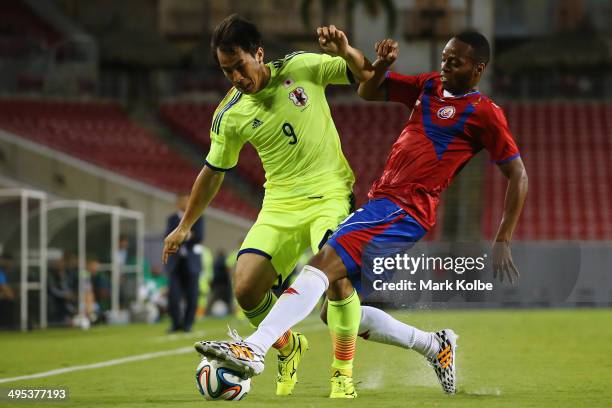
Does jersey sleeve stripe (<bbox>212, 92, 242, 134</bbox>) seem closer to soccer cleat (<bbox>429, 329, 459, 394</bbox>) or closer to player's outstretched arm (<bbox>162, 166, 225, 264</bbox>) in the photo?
player's outstretched arm (<bbox>162, 166, 225, 264</bbox>)

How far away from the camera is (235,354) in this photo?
5629 mm

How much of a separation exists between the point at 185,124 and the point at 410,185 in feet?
85.9

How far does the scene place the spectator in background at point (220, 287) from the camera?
2238cm

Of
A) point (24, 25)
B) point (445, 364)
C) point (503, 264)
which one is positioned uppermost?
point (24, 25)

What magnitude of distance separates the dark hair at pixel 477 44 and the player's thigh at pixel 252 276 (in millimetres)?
1585

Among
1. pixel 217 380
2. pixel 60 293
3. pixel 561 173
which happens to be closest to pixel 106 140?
pixel 561 173

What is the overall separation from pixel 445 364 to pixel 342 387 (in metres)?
0.72

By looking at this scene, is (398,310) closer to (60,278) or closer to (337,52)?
(337,52)

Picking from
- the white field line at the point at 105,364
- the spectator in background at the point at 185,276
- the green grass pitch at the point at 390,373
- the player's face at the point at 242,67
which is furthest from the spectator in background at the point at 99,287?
the player's face at the point at 242,67

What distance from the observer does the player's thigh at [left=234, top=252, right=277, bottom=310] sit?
659cm

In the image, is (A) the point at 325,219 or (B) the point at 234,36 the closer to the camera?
(B) the point at 234,36

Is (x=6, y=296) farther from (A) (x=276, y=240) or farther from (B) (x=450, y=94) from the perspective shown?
(B) (x=450, y=94)

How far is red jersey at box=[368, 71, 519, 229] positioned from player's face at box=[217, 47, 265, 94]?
85 cm

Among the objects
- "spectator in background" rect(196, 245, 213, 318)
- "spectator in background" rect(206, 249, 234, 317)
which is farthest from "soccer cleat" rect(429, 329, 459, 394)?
"spectator in background" rect(206, 249, 234, 317)
